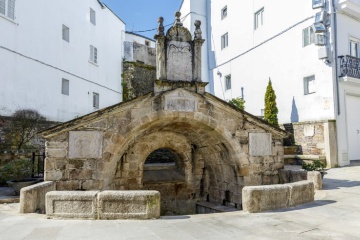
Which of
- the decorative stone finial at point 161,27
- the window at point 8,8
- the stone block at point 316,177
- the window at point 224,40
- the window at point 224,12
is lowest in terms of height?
the stone block at point 316,177

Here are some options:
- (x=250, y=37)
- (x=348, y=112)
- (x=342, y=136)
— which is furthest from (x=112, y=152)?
(x=250, y=37)

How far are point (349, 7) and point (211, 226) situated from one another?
12.0 meters

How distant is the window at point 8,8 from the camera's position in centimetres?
1169

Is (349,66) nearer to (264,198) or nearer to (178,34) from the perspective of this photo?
(178,34)

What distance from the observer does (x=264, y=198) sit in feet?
18.1

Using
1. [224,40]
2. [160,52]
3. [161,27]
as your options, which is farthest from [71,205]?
[224,40]

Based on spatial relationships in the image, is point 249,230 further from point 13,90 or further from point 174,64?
point 13,90

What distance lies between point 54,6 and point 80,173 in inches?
456

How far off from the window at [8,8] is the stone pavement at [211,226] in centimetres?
931

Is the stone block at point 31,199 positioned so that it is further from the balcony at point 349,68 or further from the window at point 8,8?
the balcony at point 349,68

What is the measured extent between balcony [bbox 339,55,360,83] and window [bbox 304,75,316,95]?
1208 mm

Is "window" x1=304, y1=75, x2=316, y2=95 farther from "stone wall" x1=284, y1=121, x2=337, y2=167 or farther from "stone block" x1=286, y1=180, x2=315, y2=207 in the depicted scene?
"stone block" x1=286, y1=180, x2=315, y2=207

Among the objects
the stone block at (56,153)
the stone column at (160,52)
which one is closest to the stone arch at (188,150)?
the stone block at (56,153)

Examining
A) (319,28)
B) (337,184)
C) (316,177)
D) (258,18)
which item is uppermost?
(258,18)
